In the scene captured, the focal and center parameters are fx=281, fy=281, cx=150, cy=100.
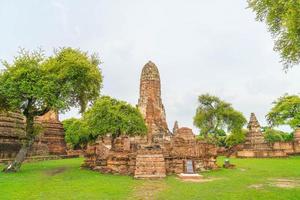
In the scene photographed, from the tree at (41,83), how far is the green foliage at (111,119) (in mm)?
4881

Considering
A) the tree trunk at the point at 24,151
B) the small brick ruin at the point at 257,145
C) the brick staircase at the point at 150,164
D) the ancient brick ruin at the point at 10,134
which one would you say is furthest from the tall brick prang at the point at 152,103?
the tree trunk at the point at 24,151

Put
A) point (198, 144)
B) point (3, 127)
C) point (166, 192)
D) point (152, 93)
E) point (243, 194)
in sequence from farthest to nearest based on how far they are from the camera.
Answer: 1. point (152, 93)
2. point (3, 127)
3. point (198, 144)
4. point (166, 192)
5. point (243, 194)

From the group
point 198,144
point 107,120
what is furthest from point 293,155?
point 107,120

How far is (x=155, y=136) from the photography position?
35188mm

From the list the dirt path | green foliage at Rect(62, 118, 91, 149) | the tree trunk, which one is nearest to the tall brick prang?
green foliage at Rect(62, 118, 91, 149)

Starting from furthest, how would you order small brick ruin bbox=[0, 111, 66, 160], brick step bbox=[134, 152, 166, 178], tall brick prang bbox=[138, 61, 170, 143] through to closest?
tall brick prang bbox=[138, 61, 170, 143] → small brick ruin bbox=[0, 111, 66, 160] → brick step bbox=[134, 152, 166, 178]

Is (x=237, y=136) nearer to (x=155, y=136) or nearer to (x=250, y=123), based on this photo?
(x=250, y=123)

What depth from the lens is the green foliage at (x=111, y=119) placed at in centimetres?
2480

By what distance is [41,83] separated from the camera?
1764 centimetres

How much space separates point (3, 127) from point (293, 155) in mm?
36170

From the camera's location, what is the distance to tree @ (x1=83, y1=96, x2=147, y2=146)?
977 inches

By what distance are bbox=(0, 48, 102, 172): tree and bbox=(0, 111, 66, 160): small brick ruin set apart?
4838 millimetres

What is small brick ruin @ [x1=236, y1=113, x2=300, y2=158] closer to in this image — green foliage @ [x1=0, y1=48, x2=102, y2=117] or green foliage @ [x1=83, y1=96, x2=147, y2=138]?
green foliage @ [x1=83, y1=96, x2=147, y2=138]

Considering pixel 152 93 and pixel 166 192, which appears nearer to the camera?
pixel 166 192
